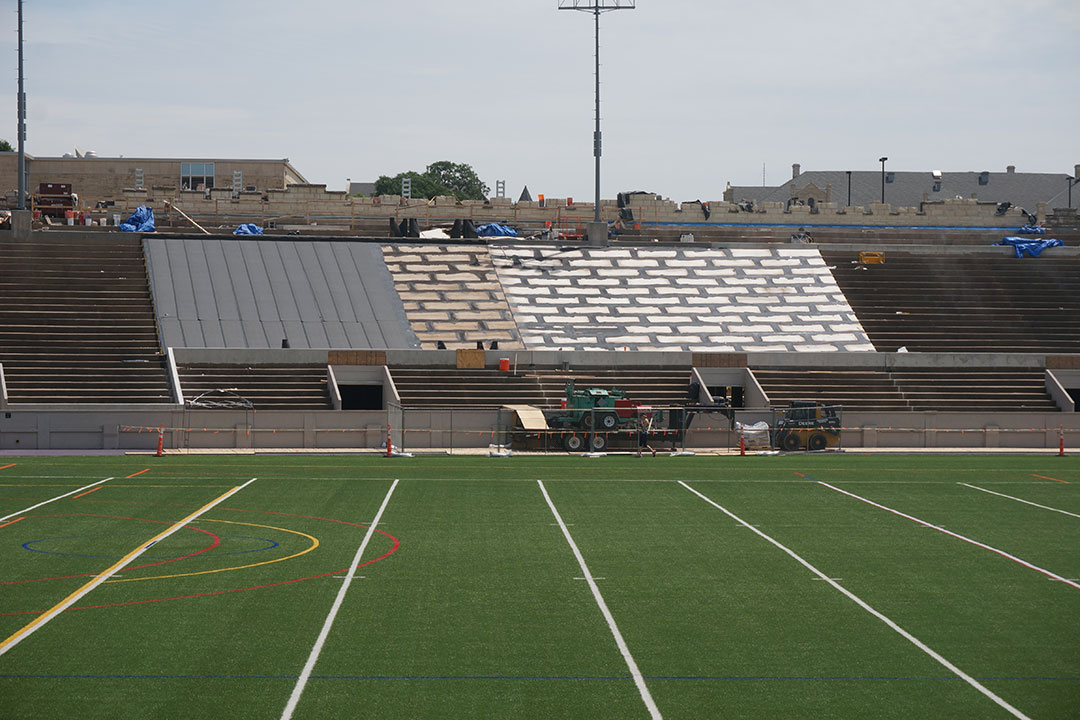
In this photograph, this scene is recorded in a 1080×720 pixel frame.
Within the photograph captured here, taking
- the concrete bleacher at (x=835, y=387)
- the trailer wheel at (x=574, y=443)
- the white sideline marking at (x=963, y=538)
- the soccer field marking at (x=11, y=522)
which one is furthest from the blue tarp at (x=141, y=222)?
the white sideline marking at (x=963, y=538)

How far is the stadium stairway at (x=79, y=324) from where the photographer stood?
4238 cm

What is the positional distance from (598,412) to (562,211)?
36.0 metres

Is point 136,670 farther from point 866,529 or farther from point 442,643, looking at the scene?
point 866,529

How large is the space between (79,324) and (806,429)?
2821 cm

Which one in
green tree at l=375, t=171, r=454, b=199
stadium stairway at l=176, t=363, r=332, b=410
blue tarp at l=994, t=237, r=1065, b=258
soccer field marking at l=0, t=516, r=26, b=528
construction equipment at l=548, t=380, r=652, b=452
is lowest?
soccer field marking at l=0, t=516, r=26, b=528

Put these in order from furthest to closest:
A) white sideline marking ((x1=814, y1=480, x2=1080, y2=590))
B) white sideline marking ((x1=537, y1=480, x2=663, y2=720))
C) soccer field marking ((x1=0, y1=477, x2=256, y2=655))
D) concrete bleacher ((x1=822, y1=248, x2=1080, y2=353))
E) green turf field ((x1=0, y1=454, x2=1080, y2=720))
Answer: concrete bleacher ((x1=822, y1=248, x2=1080, y2=353))
white sideline marking ((x1=814, y1=480, x2=1080, y2=590))
soccer field marking ((x1=0, y1=477, x2=256, y2=655))
green turf field ((x1=0, y1=454, x2=1080, y2=720))
white sideline marking ((x1=537, y1=480, x2=663, y2=720))

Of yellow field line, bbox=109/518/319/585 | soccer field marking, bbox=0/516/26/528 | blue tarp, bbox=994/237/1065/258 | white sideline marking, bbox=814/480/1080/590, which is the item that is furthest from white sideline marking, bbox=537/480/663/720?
blue tarp, bbox=994/237/1065/258

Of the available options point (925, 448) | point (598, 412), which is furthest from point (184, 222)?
point (925, 448)

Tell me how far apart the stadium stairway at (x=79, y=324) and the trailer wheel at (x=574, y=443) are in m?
14.2

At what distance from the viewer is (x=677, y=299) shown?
5622cm

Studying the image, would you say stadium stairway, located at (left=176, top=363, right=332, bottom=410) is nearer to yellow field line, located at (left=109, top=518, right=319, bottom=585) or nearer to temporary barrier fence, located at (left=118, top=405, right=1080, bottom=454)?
temporary barrier fence, located at (left=118, top=405, right=1080, bottom=454)

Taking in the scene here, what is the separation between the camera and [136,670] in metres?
13.2

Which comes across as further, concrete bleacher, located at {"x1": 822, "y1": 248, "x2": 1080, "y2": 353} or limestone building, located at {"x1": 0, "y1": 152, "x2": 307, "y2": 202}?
limestone building, located at {"x1": 0, "y1": 152, "x2": 307, "y2": 202}

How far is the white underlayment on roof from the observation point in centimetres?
5194
